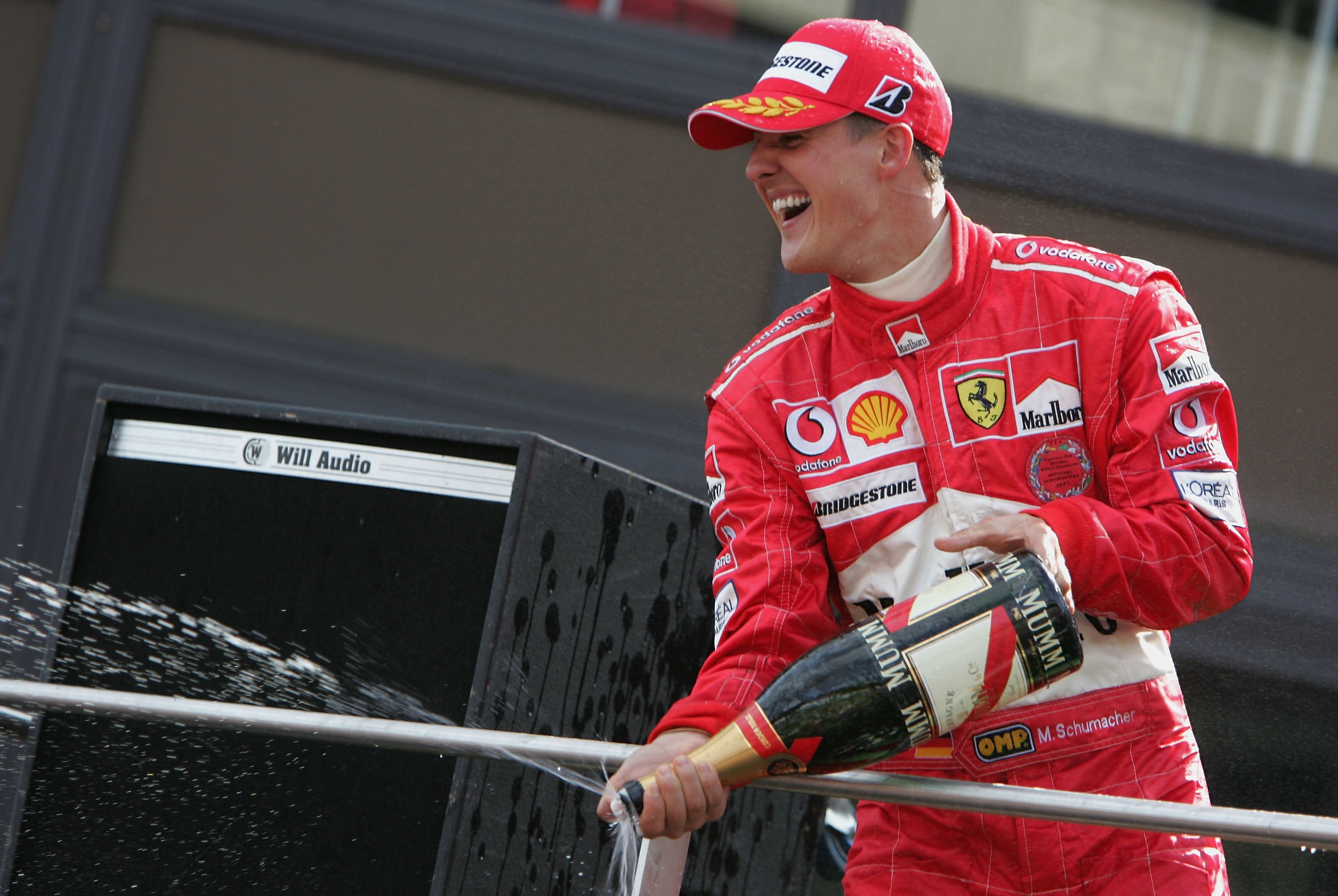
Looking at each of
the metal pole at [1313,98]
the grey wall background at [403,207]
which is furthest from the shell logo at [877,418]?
the metal pole at [1313,98]

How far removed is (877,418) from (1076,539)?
1.09 feet

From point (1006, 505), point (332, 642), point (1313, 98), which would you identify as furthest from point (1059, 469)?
point (1313, 98)

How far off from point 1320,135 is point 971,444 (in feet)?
6.88

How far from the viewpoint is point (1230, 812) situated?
1.28 m

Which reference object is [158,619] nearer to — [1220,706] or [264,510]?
[264,510]

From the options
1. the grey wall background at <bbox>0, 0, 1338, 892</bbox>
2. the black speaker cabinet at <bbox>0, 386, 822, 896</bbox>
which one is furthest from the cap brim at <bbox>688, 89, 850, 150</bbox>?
the grey wall background at <bbox>0, 0, 1338, 892</bbox>

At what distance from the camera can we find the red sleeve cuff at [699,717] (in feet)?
4.75

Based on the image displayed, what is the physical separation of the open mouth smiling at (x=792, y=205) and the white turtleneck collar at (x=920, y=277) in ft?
0.38

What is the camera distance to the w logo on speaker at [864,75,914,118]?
5.59 feet

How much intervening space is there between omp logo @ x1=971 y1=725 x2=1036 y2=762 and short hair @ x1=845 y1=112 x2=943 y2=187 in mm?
642

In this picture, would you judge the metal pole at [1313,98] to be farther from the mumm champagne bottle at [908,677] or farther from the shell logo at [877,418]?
the mumm champagne bottle at [908,677]

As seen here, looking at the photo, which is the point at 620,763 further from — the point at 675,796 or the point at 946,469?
the point at 946,469

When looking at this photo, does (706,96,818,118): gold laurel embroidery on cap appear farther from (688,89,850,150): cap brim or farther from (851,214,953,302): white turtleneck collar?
(851,214,953,302): white turtleneck collar

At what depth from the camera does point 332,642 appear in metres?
Answer: 1.80
